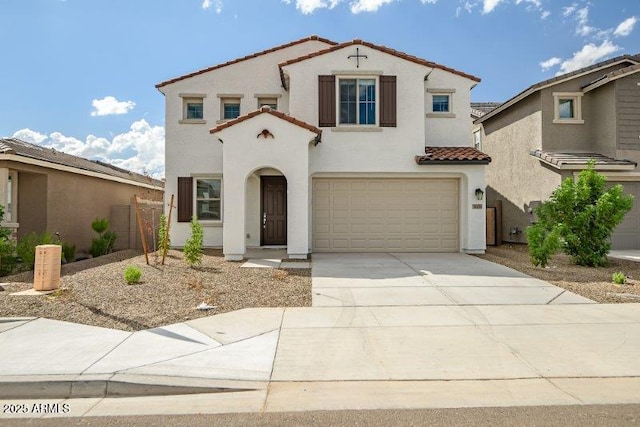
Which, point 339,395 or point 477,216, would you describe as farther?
point 477,216

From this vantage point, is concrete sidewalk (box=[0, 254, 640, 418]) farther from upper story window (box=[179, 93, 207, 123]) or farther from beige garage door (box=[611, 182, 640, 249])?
upper story window (box=[179, 93, 207, 123])

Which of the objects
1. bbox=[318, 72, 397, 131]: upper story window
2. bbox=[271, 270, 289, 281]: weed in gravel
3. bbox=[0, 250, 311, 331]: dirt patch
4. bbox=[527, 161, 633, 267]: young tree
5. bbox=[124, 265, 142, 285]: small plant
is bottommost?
bbox=[0, 250, 311, 331]: dirt patch

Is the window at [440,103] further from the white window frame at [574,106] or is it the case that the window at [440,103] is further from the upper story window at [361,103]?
the white window frame at [574,106]

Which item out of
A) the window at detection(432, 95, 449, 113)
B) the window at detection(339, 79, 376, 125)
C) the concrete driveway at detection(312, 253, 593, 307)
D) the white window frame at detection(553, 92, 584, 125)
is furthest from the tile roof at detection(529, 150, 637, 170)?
the window at detection(339, 79, 376, 125)

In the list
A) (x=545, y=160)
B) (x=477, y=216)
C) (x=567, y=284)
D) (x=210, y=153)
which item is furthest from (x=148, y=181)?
(x=567, y=284)

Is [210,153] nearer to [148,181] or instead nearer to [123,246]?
[123,246]

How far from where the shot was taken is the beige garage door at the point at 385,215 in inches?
546

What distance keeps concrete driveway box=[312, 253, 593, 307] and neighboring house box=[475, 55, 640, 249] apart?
565 centimetres

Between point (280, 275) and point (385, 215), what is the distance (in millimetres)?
5434

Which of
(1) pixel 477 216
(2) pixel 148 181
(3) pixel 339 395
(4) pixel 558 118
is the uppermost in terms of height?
(4) pixel 558 118

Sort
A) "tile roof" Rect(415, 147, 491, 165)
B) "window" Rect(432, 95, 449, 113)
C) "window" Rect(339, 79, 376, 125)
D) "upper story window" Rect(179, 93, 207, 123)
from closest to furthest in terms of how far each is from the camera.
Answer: "tile roof" Rect(415, 147, 491, 165) → "window" Rect(339, 79, 376, 125) → "window" Rect(432, 95, 449, 113) → "upper story window" Rect(179, 93, 207, 123)

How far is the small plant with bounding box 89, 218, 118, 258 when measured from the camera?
1464cm

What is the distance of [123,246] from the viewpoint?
16.4 m

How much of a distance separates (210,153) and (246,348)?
1085 centimetres
